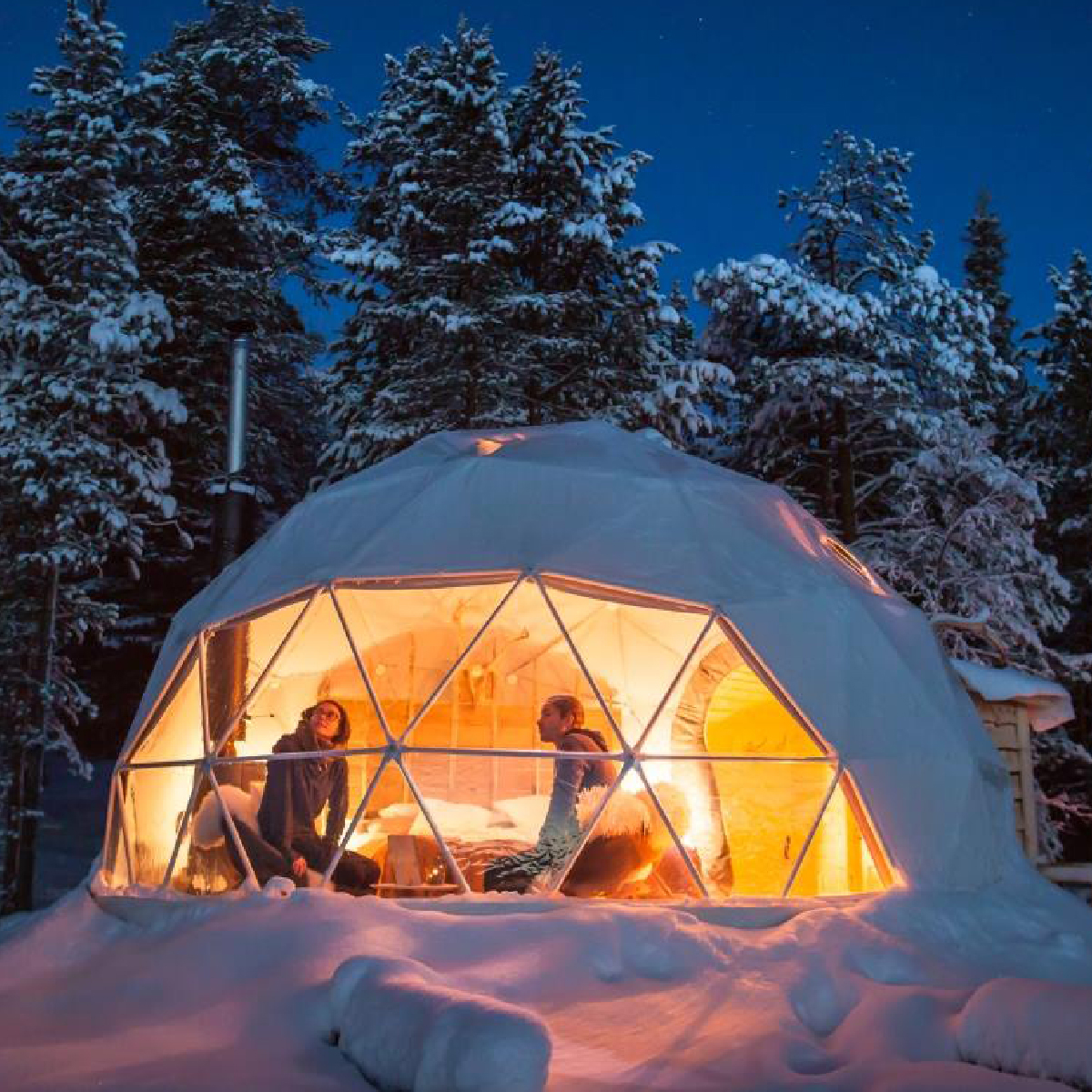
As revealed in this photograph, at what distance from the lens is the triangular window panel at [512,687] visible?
791 centimetres

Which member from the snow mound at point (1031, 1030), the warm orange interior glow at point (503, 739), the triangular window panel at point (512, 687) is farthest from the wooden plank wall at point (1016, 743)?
the snow mound at point (1031, 1030)

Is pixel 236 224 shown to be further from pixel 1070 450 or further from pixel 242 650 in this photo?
pixel 1070 450

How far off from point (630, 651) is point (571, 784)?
69.4 inches

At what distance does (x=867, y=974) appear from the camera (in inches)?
235

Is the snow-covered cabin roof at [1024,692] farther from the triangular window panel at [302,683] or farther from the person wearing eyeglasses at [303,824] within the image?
the person wearing eyeglasses at [303,824]

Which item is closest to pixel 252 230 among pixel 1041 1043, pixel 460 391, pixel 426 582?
pixel 460 391

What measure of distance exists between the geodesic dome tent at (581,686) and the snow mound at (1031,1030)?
2.15 meters

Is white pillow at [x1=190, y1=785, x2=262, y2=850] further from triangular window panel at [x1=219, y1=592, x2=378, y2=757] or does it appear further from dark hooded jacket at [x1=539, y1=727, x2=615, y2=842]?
A: dark hooded jacket at [x1=539, y1=727, x2=615, y2=842]

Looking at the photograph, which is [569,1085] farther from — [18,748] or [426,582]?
[18,748]

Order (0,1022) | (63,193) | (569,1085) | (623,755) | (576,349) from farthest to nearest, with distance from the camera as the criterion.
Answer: (576,349), (63,193), (623,755), (0,1022), (569,1085)

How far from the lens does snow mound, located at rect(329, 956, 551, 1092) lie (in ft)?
12.6

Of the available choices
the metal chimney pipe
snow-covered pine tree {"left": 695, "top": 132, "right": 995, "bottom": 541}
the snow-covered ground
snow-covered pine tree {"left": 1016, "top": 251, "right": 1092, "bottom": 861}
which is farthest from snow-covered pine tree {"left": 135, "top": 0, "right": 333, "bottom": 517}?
snow-covered pine tree {"left": 1016, "top": 251, "right": 1092, "bottom": 861}

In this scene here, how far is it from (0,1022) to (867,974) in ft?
13.5

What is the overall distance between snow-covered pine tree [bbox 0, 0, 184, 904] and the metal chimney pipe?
3277mm
